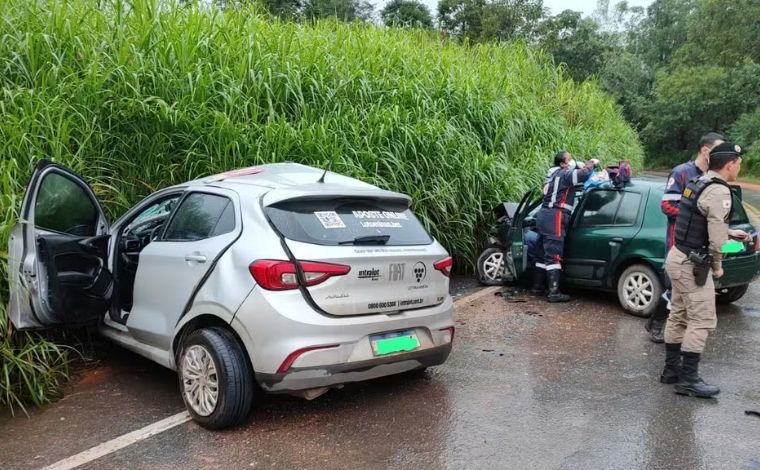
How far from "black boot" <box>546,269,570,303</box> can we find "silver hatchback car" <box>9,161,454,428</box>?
3.11 metres

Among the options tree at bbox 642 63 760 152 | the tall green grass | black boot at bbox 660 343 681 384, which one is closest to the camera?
black boot at bbox 660 343 681 384

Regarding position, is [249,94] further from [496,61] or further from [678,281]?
[496,61]

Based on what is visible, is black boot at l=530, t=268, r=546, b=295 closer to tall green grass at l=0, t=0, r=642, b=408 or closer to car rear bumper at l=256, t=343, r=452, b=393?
tall green grass at l=0, t=0, r=642, b=408

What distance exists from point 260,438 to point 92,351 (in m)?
2.10

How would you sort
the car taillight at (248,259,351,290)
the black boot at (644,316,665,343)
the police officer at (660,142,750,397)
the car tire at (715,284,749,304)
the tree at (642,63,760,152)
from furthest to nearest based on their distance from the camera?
the tree at (642,63,760,152), the car tire at (715,284,749,304), the black boot at (644,316,665,343), the police officer at (660,142,750,397), the car taillight at (248,259,351,290)

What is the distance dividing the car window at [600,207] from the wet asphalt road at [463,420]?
6.06 feet

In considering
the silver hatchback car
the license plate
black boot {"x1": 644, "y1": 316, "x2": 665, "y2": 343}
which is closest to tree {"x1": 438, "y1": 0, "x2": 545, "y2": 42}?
black boot {"x1": 644, "y1": 316, "x2": 665, "y2": 343}

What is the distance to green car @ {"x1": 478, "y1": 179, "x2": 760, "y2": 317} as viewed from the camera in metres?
6.25

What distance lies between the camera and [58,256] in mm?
4234

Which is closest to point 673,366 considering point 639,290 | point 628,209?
point 639,290

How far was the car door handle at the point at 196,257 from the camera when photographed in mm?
3861

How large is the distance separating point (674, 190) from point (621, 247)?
3.72ft

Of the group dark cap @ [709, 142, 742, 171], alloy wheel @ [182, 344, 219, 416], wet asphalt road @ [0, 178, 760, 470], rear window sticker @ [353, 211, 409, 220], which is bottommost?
wet asphalt road @ [0, 178, 760, 470]

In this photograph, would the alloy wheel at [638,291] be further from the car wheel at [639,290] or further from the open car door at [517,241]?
the open car door at [517,241]
